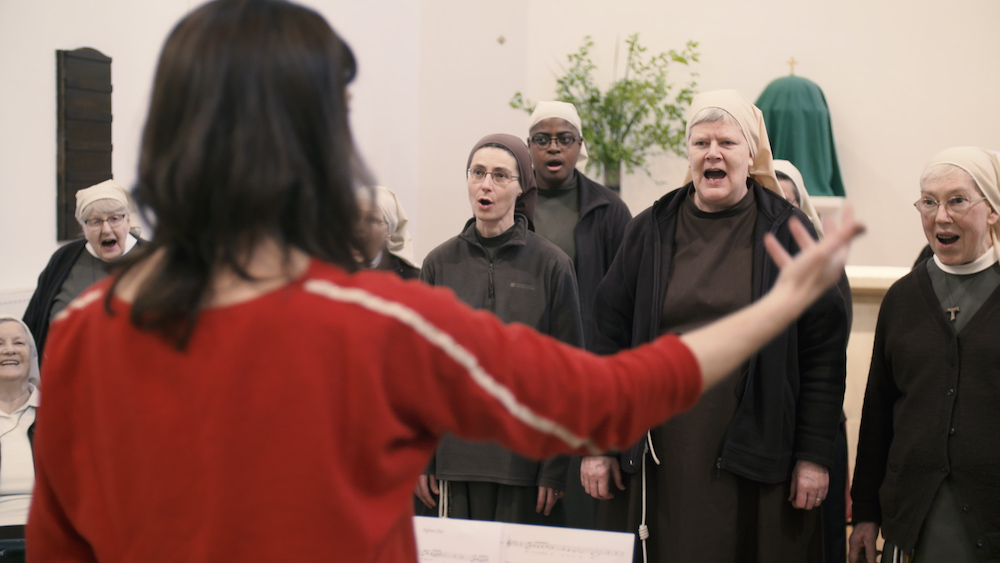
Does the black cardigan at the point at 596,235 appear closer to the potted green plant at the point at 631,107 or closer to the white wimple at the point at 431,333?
the potted green plant at the point at 631,107

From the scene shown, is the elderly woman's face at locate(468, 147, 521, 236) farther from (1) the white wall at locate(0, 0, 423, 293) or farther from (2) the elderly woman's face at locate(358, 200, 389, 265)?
(2) the elderly woman's face at locate(358, 200, 389, 265)

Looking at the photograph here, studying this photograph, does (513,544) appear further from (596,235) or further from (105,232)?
(105,232)

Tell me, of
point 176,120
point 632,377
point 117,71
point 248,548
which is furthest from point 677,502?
point 117,71

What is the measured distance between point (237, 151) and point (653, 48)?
6286mm

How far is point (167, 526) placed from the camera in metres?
0.85

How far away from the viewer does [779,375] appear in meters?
2.26

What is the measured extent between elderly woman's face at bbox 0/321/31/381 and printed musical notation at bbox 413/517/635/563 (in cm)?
228

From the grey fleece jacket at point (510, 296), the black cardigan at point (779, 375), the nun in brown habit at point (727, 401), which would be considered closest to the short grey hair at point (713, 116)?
the nun in brown habit at point (727, 401)

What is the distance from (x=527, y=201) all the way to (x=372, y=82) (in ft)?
12.5

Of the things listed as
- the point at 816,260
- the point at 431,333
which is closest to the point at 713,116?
the point at 816,260

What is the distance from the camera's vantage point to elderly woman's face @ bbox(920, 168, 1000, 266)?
227 cm

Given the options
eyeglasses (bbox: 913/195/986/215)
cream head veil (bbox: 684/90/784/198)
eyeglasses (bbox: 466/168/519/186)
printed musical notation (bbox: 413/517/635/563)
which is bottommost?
printed musical notation (bbox: 413/517/635/563)

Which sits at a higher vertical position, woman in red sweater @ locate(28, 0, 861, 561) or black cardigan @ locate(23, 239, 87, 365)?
woman in red sweater @ locate(28, 0, 861, 561)

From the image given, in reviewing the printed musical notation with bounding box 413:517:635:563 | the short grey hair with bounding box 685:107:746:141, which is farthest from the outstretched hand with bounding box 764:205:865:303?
the short grey hair with bounding box 685:107:746:141
